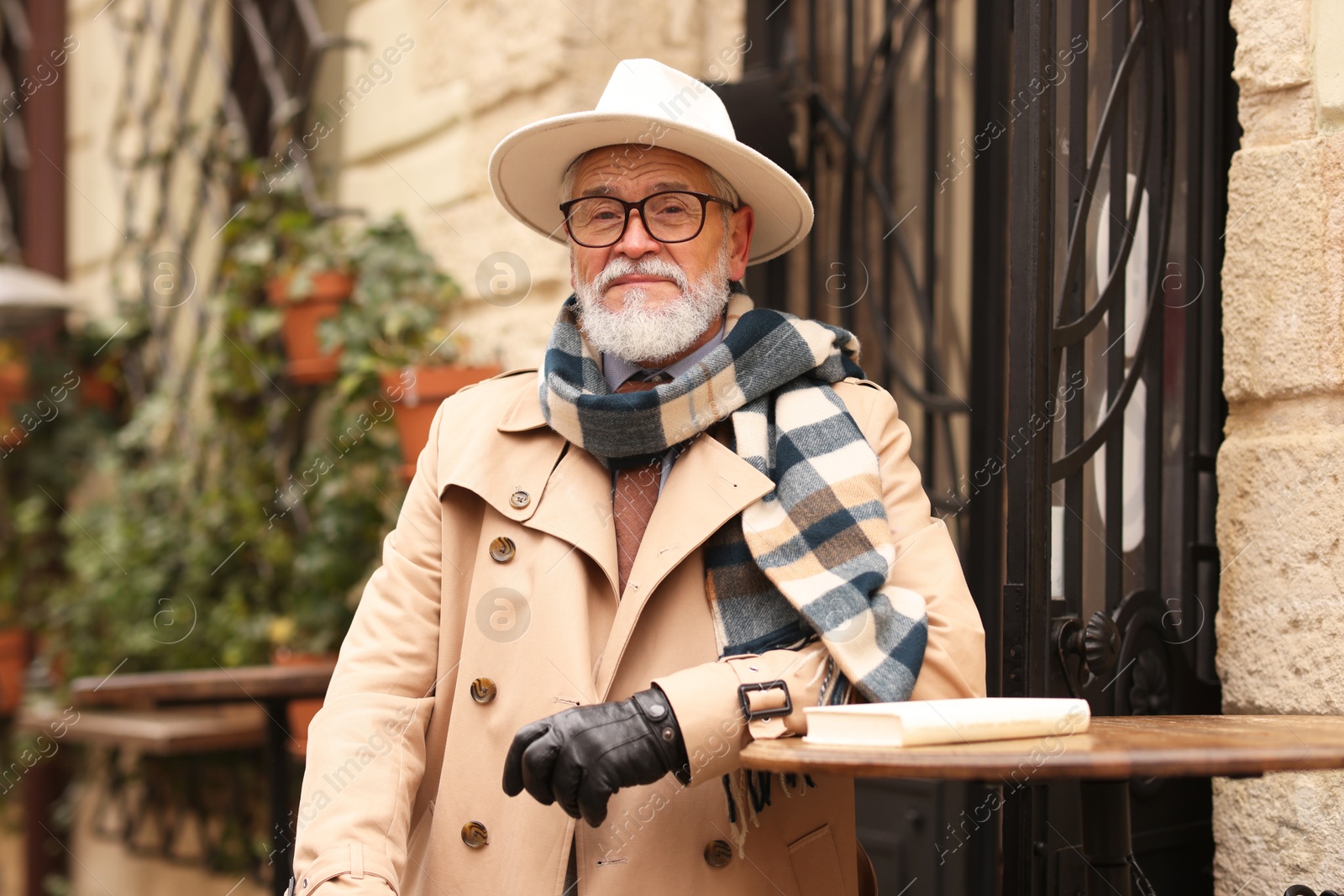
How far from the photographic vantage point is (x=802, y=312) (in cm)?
362

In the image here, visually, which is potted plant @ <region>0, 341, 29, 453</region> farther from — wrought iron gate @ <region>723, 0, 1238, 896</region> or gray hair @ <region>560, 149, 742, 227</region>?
gray hair @ <region>560, 149, 742, 227</region>

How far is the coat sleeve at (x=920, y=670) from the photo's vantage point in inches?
66.1

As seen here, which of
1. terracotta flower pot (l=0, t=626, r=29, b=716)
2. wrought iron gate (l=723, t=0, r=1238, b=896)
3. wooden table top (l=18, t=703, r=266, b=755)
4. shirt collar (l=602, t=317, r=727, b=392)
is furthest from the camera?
terracotta flower pot (l=0, t=626, r=29, b=716)

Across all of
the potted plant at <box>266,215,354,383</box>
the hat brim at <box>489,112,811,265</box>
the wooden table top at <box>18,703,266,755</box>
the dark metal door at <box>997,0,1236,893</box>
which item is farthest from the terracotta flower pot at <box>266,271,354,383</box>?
the dark metal door at <box>997,0,1236,893</box>

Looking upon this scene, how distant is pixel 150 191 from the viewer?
18.6 ft

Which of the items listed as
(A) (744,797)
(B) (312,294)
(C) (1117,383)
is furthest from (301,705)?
(C) (1117,383)

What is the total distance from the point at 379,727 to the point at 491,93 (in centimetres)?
226

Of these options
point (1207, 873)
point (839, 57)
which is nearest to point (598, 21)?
point (839, 57)

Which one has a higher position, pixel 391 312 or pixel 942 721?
pixel 391 312

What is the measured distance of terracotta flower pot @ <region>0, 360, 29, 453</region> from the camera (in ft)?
18.5

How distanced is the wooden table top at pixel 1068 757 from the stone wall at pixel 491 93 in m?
2.28

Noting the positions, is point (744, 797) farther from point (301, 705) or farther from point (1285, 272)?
point (301, 705)

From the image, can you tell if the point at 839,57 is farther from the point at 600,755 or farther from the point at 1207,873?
the point at 600,755

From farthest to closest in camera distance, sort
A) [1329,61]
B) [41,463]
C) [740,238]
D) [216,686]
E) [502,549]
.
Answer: [41,463] < [216,686] < [740,238] < [1329,61] < [502,549]
